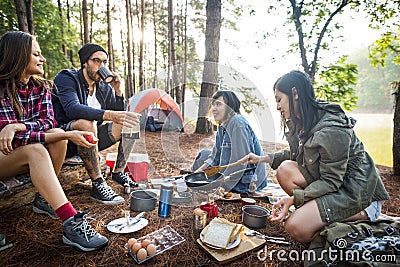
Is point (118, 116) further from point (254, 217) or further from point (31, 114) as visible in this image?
point (254, 217)

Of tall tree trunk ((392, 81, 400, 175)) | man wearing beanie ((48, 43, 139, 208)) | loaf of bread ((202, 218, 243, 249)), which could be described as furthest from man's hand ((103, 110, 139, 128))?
tall tree trunk ((392, 81, 400, 175))

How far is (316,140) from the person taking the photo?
4.37 ft

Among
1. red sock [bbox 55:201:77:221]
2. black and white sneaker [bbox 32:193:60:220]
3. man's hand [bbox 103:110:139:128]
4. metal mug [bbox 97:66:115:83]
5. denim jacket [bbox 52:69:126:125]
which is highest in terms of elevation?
metal mug [bbox 97:66:115:83]

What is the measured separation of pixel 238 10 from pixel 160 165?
400 cm

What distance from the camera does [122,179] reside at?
2.39 meters

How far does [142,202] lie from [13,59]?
1.25 meters

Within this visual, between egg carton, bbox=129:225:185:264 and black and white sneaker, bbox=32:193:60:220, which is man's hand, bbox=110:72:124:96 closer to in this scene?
black and white sneaker, bbox=32:193:60:220

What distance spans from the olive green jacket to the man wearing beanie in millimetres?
1353

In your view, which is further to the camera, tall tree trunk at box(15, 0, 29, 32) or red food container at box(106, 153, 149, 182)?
tall tree trunk at box(15, 0, 29, 32)

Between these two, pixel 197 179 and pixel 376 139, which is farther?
A: pixel 376 139

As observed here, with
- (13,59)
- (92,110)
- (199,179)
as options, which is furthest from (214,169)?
(13,59)

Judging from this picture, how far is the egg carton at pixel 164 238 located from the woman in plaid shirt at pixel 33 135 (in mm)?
267

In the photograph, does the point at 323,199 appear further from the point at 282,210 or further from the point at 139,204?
the point at 139,204

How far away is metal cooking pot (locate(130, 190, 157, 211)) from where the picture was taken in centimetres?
183
